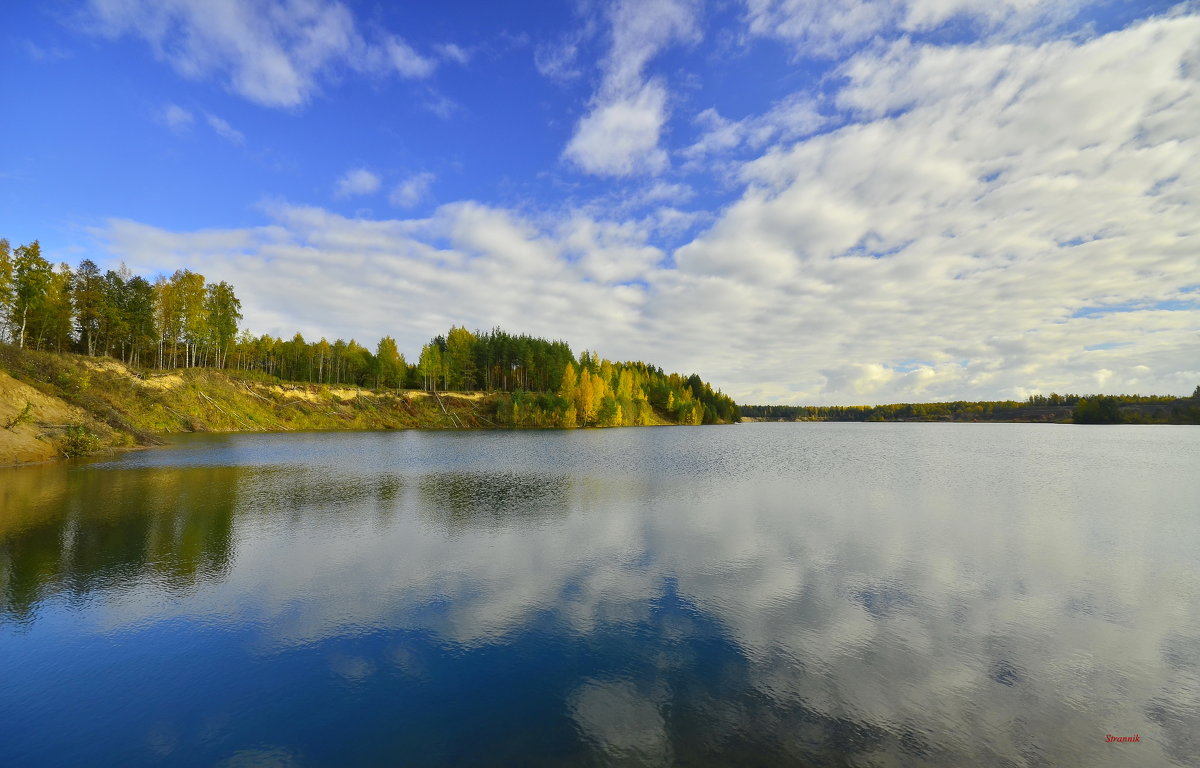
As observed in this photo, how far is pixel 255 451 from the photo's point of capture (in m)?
52.6

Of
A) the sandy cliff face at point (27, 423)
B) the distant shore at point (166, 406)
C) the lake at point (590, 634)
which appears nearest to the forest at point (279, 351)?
the distant shore at point (166, 406)

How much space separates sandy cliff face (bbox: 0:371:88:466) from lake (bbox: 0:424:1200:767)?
17581 mm

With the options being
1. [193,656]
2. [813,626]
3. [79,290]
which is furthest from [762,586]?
[79,290]

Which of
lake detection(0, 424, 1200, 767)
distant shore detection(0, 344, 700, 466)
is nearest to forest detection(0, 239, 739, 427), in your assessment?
distant shore detection(0, 344, 700, 466)

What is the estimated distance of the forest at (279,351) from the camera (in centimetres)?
7744

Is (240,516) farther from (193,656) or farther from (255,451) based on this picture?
(255,451)

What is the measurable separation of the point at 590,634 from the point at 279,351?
505 feet

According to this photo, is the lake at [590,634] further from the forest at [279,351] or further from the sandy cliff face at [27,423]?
the forest at [279,351]

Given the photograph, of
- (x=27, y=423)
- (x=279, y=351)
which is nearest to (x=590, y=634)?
(x=27, y=423)

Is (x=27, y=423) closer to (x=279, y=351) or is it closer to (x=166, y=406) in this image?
(x=166, y=406)

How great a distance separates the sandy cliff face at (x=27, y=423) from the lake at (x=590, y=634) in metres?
17.6

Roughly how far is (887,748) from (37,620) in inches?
770

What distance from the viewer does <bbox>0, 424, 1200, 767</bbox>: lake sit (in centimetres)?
808

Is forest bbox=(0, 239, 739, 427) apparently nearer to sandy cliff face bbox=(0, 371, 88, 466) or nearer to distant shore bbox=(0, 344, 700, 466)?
distant shore bbox=(0, 344, 700, 466)
